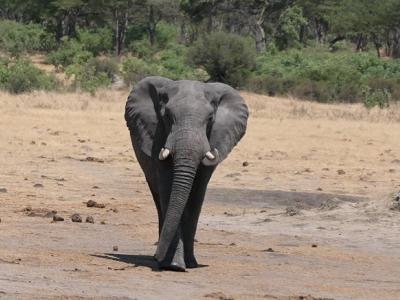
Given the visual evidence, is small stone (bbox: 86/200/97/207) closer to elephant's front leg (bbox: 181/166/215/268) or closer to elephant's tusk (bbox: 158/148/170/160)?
elephant's front leg (bbox: 181/166/215/268)

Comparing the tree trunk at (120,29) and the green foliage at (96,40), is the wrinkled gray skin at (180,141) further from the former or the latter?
the tree trunk at (120,29)

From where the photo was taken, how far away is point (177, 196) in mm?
9117

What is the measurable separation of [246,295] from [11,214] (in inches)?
219

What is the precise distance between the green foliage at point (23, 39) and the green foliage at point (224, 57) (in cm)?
1372

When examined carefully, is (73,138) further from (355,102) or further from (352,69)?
(352,69)

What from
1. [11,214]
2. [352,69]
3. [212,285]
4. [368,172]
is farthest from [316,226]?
[352,69]

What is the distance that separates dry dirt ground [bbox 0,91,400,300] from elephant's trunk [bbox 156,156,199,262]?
29 centimetres

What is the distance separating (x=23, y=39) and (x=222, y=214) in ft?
151

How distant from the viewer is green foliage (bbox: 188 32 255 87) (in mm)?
44344

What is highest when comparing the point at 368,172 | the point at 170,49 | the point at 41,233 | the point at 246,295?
the point at 246,295

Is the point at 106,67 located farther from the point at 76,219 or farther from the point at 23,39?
the point at 76,219

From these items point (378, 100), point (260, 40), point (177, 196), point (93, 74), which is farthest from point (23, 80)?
point (260, 40)

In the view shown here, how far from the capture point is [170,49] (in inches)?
2404

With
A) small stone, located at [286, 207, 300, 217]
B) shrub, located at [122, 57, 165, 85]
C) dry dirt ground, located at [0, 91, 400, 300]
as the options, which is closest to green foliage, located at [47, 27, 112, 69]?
shrub, located at [122, 57, 165, 85]
